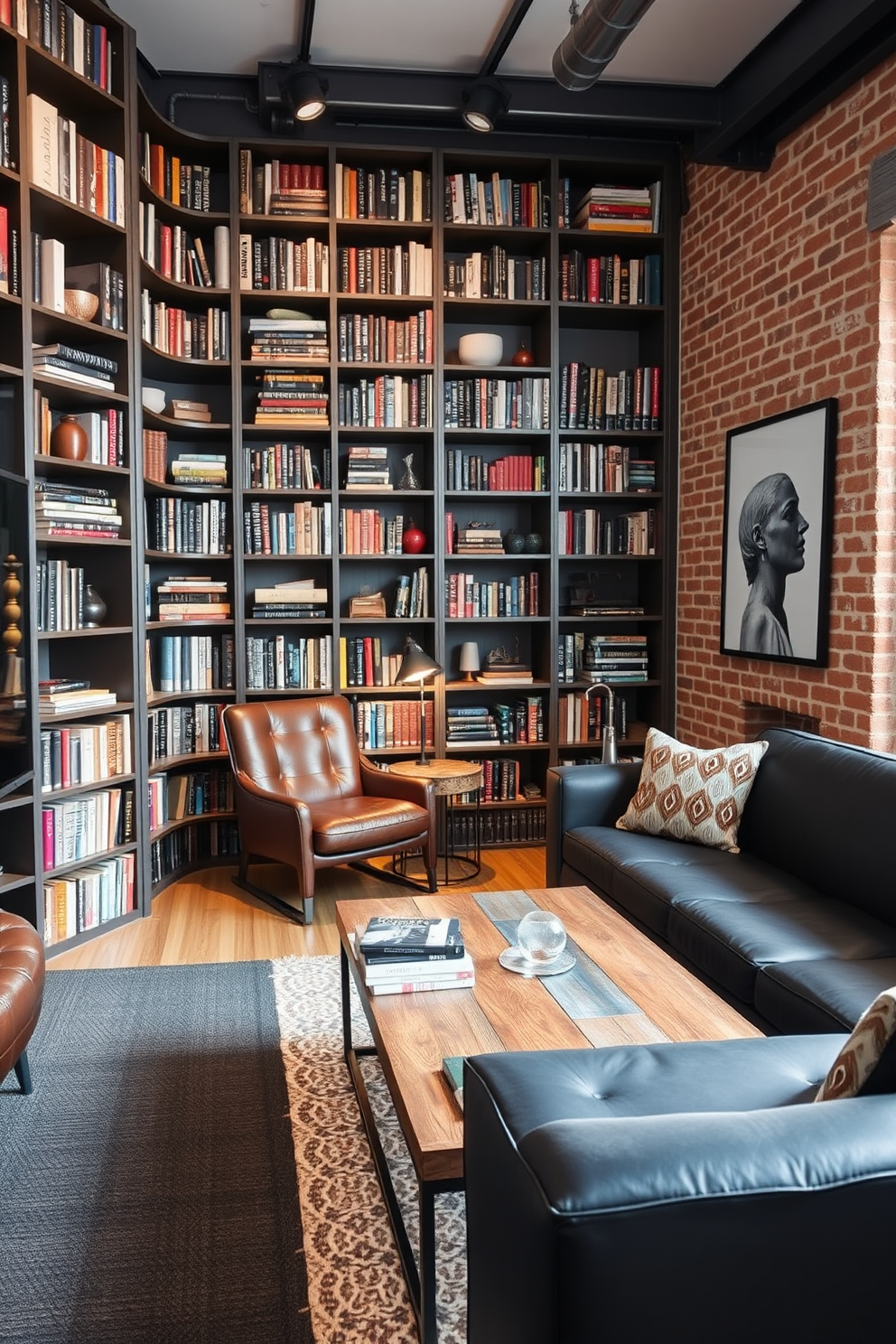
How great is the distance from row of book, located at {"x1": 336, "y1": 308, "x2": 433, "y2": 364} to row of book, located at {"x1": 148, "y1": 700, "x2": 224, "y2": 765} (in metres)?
1.73

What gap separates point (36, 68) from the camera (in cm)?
360

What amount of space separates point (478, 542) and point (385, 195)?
1614 mm

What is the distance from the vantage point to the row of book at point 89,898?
146 inches

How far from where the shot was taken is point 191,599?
4758 millimetres

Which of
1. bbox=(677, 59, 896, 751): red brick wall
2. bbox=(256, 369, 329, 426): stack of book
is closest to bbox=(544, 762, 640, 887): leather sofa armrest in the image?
bbox=(677, 59, 896, 751): red brick wall

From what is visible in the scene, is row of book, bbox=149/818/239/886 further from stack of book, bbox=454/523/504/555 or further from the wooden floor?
stack of book, bbox=454/523/504/555

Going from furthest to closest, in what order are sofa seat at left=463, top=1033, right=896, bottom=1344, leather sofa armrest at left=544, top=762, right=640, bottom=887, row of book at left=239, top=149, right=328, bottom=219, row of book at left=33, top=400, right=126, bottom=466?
row of book at left=239, top=149, right=328, bottom=219 → row of book at left=33, top=400, right=126, bottom=466 → leather sofa armrest at left=544, top=762, right=640, bottom=887 → sofa seat at left=463, top=1033, right=896, bottom=1344

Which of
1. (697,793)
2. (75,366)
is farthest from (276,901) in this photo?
(75,366)

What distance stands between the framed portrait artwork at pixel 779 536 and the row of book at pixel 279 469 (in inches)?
74.1

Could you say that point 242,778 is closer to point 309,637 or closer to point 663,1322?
point 309,637

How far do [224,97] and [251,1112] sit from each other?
4.16 meters

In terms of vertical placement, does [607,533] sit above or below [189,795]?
above

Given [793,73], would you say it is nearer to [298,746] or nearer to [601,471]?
[601,471]

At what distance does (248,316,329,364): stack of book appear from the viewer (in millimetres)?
4684
